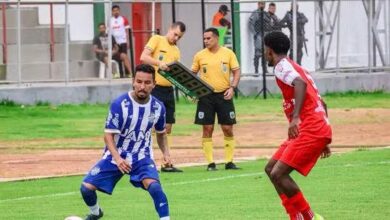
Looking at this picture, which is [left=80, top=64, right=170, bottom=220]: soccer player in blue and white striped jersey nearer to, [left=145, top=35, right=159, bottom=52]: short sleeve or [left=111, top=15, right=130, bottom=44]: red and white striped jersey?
[left=145, top=35, right=159, bottom=52]: short sleeve

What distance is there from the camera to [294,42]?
34438 mm

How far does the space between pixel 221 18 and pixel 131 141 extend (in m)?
22.6

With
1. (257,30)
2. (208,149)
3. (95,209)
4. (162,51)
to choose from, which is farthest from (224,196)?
(257,30)

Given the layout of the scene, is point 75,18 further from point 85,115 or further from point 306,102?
point 306,102

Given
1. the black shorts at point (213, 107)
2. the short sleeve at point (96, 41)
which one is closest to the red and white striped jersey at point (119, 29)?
the short sleeve at point (96, 41)

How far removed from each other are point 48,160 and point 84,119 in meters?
7.40

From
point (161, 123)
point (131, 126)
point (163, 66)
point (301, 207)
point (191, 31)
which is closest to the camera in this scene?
point (301, 207)

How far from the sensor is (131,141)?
41.5 feet

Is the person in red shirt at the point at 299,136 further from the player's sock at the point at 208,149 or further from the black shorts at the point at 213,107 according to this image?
the black shorts at the point at 213,107

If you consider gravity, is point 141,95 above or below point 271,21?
below

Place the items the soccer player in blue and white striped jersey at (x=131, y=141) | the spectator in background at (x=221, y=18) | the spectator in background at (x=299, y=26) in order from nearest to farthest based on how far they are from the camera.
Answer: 1. the soccer player in blue and white striped jersey at (x=131, y=141)
2. the spectator in background at (x=299, y=26)
3. the spectator in background at (x=221, y=18)

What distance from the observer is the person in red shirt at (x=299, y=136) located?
40.7ft

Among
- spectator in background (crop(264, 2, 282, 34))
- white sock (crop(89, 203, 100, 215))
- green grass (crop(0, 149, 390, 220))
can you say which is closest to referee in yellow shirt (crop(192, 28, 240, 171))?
green grass (crop(0, 149, 390, 220))

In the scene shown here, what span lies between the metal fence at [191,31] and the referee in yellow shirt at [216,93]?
40.0 feet
